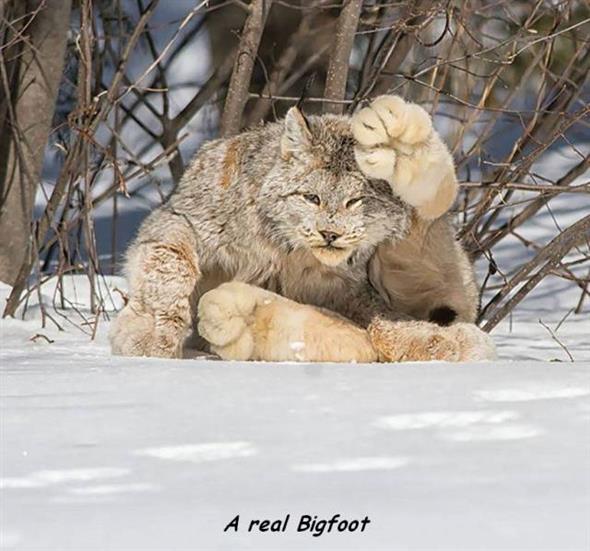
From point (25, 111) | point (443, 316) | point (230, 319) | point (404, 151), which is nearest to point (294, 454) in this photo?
point (230, 319)

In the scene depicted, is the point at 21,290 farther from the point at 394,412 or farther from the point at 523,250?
the point at 523,250

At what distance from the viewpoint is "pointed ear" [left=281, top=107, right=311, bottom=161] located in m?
3.85

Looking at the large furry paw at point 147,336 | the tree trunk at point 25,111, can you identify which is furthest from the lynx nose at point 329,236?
the tree trunk at point 25,111

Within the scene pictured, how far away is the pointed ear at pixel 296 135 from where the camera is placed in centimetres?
385


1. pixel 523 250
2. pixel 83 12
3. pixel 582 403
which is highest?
pixel 83 12

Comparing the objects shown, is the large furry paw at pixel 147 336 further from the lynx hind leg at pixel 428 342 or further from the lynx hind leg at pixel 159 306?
the lynx hind leg at pixel 428 342

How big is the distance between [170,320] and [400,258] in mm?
690

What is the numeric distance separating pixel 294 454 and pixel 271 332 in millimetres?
1239

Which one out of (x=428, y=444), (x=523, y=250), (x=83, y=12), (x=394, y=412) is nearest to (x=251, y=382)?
(x=394, y=412)

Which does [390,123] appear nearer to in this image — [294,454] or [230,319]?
[230,319]

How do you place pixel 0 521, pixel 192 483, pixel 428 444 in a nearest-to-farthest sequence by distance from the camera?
pixel 0 521 → pixel 192 483 → pixel 428 444

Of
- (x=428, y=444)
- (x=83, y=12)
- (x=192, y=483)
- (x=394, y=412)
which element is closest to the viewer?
(x=192, y=483)

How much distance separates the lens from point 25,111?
6.16 meters

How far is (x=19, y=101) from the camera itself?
615cm
